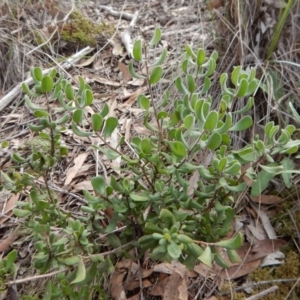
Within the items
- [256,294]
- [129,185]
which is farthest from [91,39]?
[256,294]

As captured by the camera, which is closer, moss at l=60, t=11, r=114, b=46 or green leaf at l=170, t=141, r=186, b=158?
green leaf at l=170, t=141, r=186, b=158

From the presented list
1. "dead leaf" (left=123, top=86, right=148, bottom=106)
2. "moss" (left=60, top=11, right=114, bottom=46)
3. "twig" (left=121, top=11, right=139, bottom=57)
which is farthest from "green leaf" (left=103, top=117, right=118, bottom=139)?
"moss" (left=60, top=11, right=114, bottom=46)

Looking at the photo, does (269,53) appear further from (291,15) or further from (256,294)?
(256,294)

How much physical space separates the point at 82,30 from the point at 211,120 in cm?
180

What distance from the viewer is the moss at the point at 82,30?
2.57 m

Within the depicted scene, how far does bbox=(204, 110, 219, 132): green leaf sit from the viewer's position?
40.3 inches

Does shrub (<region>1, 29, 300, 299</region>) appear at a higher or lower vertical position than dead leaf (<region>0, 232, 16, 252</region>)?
higher

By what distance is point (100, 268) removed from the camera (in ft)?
4.15

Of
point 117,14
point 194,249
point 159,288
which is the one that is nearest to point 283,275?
point 159,288

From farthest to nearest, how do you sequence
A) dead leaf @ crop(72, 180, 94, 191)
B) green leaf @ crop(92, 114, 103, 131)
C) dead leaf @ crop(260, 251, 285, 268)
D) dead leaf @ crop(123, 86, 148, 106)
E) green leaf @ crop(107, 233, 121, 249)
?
dead leaf @ crop(123, 86, 148, 106) → dead leaf @ crop(72, 180, 94, 191) → dead leaf @ crop(260, 251, 285, 268) → green leaf @ crop(107, 233, 121, 249) → green leaf @ crop(92, 114, 103, 131)

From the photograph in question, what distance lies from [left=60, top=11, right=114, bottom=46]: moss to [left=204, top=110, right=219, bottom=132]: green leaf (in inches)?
66.9

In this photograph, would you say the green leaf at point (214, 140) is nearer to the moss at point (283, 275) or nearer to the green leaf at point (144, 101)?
the green leaf at point (144, 101)

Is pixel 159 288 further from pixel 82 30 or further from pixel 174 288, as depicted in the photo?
pixel 82 30

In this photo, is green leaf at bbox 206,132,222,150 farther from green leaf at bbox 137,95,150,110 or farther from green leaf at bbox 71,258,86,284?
green leaf at bbox 71,258,86,284
